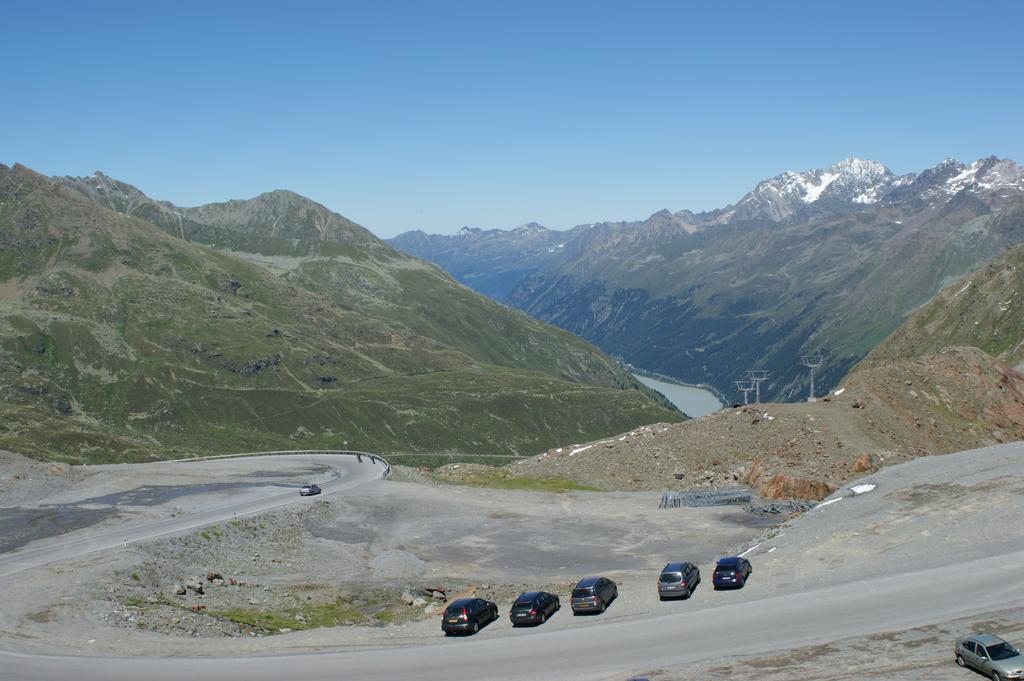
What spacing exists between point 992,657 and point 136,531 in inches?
2346

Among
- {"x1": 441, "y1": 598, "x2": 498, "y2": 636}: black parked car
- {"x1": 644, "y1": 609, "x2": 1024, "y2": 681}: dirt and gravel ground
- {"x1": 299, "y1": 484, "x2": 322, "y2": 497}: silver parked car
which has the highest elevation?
{"x1": 299, "y1": 484, "x2": 322, "y2": 497}: silver parked car

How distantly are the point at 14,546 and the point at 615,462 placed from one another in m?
58.0

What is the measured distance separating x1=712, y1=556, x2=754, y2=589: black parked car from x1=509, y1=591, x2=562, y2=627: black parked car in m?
9.26

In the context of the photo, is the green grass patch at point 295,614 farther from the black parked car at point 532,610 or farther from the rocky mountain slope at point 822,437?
the rocky mountain slope at point 822,437

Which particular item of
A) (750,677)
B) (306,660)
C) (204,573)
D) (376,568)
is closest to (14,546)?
(204,573)

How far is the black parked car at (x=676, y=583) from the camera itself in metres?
44.6

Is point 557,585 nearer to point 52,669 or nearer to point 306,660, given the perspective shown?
point 306,660

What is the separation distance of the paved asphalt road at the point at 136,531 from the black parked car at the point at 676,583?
37.4m

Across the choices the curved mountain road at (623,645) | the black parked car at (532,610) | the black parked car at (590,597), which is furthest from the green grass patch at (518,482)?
the curved mountain road at (623,645)

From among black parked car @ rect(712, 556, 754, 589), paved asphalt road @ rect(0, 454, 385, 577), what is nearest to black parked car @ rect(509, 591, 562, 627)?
black parked car @ rect(712, 556, 754, 589)

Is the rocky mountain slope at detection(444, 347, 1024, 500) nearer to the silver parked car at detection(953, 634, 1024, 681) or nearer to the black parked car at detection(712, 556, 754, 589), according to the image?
the black parked car at detection(712, 556, 754, 589)

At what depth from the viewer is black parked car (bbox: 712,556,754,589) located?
45750mm

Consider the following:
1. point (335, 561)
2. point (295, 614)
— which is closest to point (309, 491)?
point (335, 561)

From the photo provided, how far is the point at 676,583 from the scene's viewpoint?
44750mm
